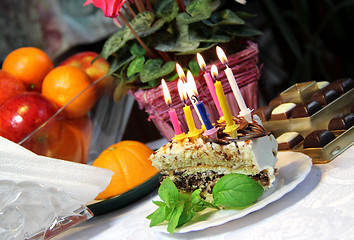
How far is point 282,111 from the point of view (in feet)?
2.19

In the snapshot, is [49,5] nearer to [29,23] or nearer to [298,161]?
[29,23]

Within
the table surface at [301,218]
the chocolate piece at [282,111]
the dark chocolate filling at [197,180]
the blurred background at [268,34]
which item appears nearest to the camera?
the table surface at [301,218]

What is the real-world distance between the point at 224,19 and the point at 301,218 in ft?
1.46

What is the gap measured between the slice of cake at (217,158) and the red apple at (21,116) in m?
0.32

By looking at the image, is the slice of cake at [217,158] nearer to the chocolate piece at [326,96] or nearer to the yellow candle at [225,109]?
the yellow candle at [225,109]

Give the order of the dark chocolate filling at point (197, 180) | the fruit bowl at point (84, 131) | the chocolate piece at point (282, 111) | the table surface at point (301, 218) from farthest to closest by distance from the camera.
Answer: the fruit bowl at point (84, 131) → the chocolate piece at point (282, 111) → the dark chocolate filling at point (197, 180) → the table surface at point (301, 218)

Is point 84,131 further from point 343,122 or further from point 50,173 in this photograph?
point 343,122

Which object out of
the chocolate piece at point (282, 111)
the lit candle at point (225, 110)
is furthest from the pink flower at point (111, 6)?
the chocolate piece at point (282, 111)

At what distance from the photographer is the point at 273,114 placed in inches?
26.9

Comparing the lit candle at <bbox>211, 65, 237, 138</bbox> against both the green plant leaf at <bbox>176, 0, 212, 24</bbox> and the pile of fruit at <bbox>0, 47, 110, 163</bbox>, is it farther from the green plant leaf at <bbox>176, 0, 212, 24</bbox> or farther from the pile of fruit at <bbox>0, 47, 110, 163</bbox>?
the pile of fruit at <bbox>0, 47, 110, 163</bbox>

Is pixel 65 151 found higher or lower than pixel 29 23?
lower

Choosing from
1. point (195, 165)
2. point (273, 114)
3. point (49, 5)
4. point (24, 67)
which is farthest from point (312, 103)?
point (49, 5)

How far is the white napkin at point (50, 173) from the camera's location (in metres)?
0.56

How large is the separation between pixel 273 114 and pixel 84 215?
1.18 feet
